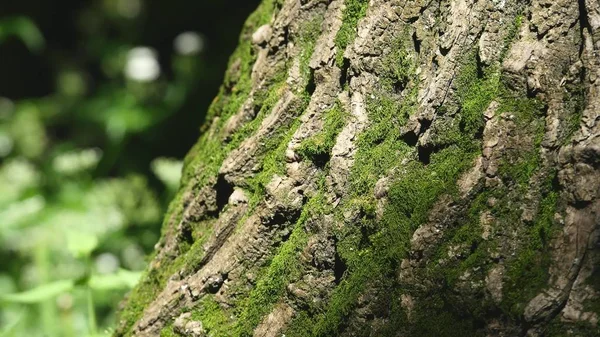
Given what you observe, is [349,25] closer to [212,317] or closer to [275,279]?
[275,279]

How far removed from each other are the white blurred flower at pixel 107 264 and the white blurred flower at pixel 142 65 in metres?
1.91

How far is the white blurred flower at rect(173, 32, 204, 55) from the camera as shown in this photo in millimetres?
5445

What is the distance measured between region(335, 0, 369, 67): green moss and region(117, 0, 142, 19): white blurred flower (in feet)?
16.2

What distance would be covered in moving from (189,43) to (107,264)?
2374 millimetres

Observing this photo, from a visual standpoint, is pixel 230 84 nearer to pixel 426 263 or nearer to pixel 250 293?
pixel 250 293

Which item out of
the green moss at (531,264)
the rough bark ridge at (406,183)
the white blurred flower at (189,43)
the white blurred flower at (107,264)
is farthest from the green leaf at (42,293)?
the white blurred flower at (189,43)

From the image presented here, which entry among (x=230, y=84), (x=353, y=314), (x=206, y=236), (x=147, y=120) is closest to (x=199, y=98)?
(x=147, y=120)

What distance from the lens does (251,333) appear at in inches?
57.8

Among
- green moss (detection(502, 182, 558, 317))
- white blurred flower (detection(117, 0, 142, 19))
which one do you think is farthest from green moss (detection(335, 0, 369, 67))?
white blurred flower (detection(117, 0, 142, 19))

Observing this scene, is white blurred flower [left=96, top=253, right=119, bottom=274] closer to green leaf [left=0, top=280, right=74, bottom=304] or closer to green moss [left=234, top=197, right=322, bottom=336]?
green leaf [left=0, top=280, right=74, bottom=304]

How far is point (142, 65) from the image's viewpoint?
536 cm

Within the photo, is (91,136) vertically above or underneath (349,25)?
above

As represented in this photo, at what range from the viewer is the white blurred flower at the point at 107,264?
148 inches

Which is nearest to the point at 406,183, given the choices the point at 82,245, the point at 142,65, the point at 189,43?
the point at 82,245
